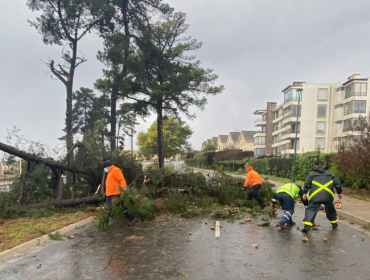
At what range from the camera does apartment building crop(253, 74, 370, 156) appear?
4759 centimetres

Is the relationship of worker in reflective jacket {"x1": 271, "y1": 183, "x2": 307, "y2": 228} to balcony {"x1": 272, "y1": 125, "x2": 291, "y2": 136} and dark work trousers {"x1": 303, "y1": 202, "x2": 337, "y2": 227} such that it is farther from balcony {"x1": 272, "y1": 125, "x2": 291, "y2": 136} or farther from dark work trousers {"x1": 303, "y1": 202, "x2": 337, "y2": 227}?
balcony {"x1": 272, "y1": 125, "x2": 291, "y2": 136}

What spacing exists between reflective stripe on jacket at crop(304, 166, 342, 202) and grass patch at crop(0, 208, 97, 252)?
623 cm

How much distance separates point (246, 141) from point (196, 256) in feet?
269

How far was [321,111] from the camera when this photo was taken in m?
53.5

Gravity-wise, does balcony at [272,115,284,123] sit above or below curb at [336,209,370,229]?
above

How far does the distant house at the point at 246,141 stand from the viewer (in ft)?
278

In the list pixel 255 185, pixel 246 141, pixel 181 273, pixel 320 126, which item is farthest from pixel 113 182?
pixel 246 141

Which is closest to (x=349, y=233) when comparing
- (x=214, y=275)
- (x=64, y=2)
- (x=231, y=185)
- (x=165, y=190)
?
(x=214, y=275)

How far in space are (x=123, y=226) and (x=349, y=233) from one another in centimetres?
571

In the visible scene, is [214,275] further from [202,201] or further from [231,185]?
[231,185]

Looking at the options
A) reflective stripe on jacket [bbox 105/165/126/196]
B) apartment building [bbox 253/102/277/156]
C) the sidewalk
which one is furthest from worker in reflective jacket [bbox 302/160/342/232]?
apartment building [bbox 253/102/277/156]

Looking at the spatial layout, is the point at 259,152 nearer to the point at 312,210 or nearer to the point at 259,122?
the point at 259,122

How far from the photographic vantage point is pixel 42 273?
4570 mm

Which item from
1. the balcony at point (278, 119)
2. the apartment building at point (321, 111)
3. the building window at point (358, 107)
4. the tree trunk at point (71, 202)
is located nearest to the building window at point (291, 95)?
the apartment building at point (321, 111)
